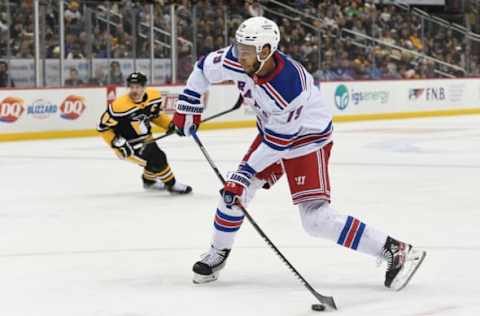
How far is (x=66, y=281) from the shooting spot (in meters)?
5.10

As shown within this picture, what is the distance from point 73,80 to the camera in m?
15.6

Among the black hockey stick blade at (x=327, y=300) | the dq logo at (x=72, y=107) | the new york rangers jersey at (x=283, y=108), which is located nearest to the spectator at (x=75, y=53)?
the dq logo at (x=72, y=107)

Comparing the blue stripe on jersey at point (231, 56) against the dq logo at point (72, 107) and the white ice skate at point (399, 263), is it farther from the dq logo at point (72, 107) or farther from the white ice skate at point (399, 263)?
the dq logo at point (72, 107)

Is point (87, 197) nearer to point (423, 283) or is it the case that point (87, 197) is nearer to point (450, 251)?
point (450, 251)

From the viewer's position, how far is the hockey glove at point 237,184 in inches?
186

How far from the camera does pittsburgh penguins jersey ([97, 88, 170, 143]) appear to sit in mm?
9133

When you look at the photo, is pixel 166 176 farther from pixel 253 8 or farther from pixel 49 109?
pixel 253 8

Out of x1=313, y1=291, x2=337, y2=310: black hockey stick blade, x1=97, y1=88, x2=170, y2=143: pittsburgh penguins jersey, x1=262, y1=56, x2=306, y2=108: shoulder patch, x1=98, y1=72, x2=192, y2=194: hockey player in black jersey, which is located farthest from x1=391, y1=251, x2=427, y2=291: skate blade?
x1=97, y1=88, x2=170, y2=143: pittsburgh penguins jersey

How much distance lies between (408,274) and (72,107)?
11.2 meters

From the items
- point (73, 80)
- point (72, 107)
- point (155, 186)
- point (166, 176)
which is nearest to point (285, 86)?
point (166, 176)

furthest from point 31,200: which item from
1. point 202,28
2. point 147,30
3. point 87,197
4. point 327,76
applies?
point 327,76

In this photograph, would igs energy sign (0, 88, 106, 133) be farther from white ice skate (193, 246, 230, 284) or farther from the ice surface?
white ice skate (193, 246, 230, 284)

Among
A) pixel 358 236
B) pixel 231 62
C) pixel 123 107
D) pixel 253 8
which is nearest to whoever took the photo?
pixel 358 236

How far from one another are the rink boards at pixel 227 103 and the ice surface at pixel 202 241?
2.62 meters
